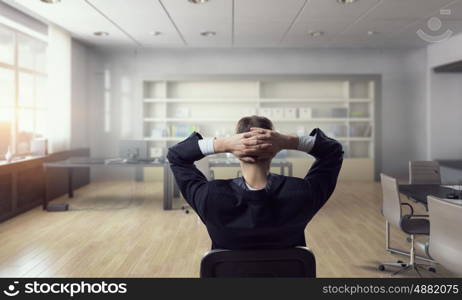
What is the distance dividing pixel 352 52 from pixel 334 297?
27.1 feet

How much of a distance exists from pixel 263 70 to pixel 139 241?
18.3ft

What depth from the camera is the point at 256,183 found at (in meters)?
1.23

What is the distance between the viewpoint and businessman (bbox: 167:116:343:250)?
45.8 inches

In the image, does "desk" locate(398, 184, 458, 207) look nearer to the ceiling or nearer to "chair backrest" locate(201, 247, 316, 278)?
"chair backrest" locate(201, 247, 316, 278)

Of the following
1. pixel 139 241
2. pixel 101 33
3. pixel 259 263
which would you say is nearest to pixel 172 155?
pixel 259 263

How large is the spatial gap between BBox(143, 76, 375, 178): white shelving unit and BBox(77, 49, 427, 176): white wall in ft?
0.91

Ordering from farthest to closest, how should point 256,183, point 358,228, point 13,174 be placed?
1. point 13,174
2. point 358,228
3. point 256,183

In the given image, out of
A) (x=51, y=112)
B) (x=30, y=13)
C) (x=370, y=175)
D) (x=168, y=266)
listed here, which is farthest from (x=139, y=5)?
(x=370, y=175)

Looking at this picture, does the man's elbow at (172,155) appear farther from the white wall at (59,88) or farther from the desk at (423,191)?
the white wall at (59,88)

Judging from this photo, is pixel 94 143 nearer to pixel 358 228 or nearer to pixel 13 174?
pixel 13 174

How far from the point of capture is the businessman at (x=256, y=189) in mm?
1162

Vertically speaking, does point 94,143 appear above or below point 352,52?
below

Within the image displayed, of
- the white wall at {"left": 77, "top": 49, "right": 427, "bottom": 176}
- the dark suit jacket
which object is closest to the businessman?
the dark suit jacket

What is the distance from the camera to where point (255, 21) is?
6465mm
